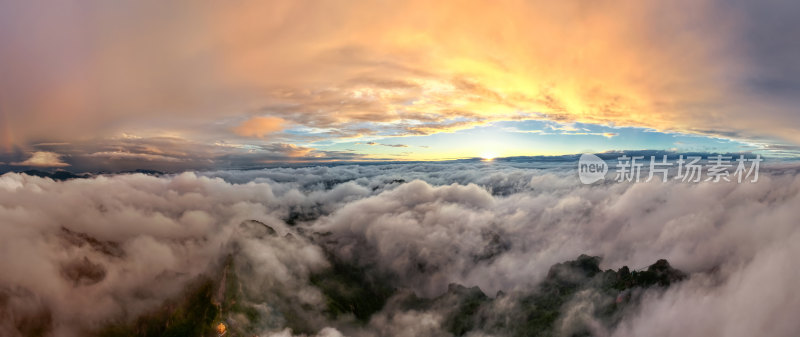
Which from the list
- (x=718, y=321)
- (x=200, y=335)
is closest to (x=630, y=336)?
(x=718, y=321)

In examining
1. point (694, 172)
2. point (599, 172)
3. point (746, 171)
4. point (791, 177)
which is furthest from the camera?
point (791, 177)

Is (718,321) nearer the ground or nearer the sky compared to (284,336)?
nearer the sky

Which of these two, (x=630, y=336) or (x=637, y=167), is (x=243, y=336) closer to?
(x=637, y=167)

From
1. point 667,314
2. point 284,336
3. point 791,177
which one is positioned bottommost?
point 284,336

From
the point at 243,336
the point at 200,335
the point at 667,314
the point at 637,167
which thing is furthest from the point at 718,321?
the point at 200,335

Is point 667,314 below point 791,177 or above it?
below

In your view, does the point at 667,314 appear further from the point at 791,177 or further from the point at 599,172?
the point at 599,172

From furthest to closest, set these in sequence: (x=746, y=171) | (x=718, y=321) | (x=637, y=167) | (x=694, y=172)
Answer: (x=718, y=321) < (x=637, y=167) < (x=694, y=172) < (x=746, y=171)

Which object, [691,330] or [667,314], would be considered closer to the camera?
[691,330]

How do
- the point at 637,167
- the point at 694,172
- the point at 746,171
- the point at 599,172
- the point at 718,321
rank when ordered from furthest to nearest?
the point at 718,321, the point at 599,172, the point at 637,167, the point at 694,172, the point at 746,171
